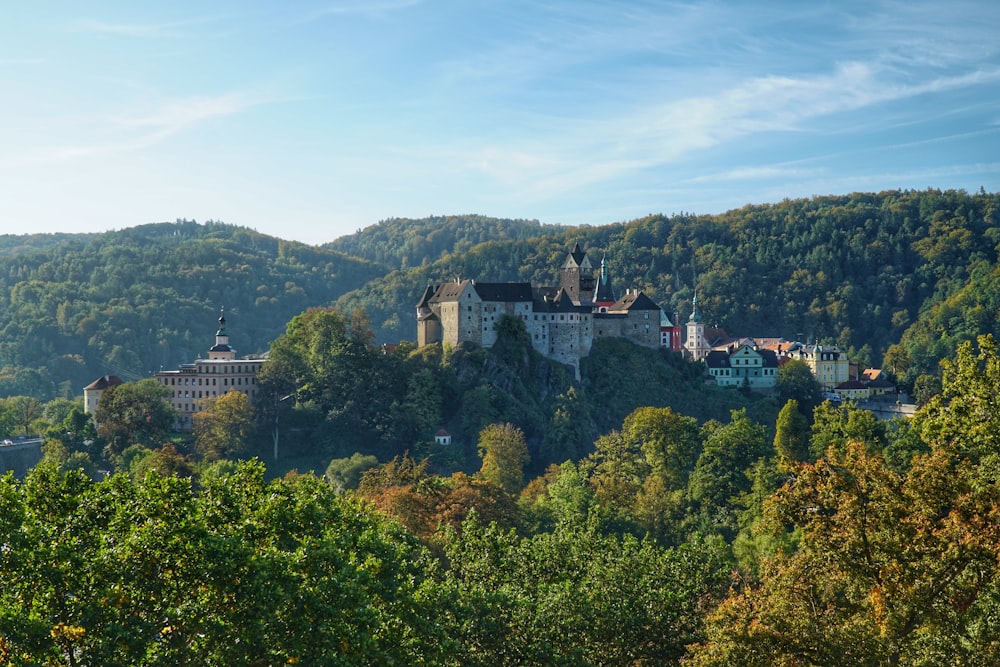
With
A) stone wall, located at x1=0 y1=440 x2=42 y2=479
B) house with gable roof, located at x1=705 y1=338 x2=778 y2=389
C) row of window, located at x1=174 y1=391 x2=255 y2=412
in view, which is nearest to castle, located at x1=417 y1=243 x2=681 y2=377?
house with gable roof, located at x1=705 y1=338 x2=778 y2=389

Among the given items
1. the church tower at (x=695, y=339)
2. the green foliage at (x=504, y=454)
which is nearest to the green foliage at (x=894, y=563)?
the green foliage at (x=504, y=454)

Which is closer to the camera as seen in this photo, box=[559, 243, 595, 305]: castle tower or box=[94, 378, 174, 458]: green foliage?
box=[94, 378, 174, 458]: green foliage

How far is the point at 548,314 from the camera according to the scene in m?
102

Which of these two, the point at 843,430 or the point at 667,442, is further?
the point at 667,442

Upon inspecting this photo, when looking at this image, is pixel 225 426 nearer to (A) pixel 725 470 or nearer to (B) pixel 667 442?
(B) pixel 667 442

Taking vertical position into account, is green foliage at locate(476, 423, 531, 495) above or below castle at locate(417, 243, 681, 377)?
below

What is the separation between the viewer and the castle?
322 feet

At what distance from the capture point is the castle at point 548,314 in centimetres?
9819

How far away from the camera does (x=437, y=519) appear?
54188 millimetres

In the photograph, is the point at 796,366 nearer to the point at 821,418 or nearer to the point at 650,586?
the point at 821,418

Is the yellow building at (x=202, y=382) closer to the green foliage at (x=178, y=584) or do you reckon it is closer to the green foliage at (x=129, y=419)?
the green foliage at (x=129, y=419)

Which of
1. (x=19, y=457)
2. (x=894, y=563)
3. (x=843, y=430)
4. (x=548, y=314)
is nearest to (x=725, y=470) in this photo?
(x=843, y=430)

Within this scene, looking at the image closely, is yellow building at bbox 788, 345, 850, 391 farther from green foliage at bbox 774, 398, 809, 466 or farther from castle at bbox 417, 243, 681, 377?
green foliage at bbox 774, 398, 809, 466

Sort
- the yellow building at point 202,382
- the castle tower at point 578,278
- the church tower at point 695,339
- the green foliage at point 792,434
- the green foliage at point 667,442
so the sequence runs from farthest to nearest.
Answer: the church tower at point 695,339 < the castle tower at point 578,278 < the yellow building at point 202,382 < the green foliage at point 667,442 < the green foliage at point 792,434
